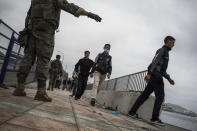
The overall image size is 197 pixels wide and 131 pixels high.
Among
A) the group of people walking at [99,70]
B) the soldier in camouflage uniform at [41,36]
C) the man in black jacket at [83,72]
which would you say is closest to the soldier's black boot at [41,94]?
the soldier in camouflage uniform at [41,36]

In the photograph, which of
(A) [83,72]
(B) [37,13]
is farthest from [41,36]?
(A) [83,72]

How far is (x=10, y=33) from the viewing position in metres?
5.59

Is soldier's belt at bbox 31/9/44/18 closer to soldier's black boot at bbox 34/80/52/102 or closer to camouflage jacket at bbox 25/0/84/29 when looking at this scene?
camouflage jacket at bbox 25/0/84/29

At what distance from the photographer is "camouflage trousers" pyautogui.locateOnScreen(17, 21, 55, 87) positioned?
12.6 feet

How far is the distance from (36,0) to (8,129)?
3197mm

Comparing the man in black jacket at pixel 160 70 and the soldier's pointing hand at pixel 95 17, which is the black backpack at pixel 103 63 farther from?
the soldier's pointing hand at pixel 95 17

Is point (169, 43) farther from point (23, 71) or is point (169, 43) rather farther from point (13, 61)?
point (13, 61)

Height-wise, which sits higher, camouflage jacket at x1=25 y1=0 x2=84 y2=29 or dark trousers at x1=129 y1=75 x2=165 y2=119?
camouflage jacket at x1=25 y1=0 x2=84 y2=29

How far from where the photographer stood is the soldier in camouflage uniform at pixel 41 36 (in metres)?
3.84

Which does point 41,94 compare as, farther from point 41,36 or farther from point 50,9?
point 50,9

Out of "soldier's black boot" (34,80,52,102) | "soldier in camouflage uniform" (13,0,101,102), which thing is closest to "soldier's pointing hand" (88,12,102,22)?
"soldier in camouflage uniform" (13,0,101,102)

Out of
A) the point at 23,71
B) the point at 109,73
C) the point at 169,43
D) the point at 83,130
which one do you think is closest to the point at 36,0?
the point at 23,71

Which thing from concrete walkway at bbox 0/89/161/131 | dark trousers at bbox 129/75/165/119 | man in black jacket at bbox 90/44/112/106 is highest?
man in black jacket at bbox 90/44/112/106

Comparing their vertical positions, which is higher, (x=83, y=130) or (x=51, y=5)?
Result: (x=51, y=5)
